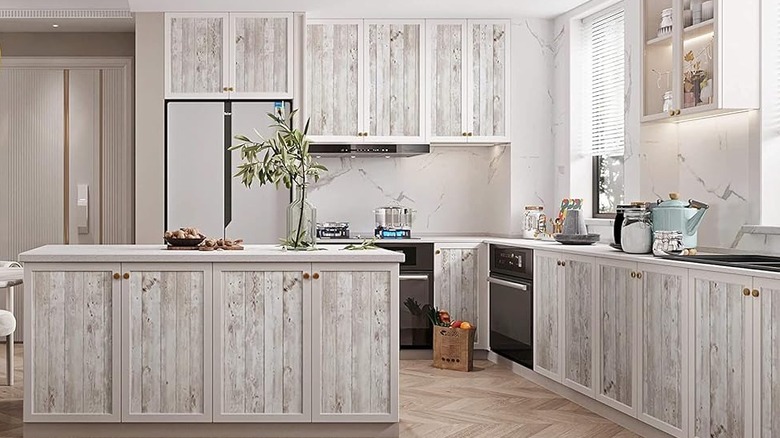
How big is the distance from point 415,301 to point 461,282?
35 cm

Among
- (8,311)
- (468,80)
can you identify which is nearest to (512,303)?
(468,80)

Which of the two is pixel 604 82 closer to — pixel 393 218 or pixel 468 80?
pixel 468 80

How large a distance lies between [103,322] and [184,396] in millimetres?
485

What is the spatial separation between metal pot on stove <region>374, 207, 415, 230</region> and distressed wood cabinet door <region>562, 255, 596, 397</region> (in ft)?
6.26

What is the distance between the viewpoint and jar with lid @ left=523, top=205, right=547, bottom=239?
6.35m

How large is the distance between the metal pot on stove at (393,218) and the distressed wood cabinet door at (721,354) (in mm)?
3209

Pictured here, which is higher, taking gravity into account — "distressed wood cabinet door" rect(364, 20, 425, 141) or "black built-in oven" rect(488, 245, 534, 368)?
"distressed wood cabinet door" rect(364, 20, 425, 141)

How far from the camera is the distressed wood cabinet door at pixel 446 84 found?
21.3ft

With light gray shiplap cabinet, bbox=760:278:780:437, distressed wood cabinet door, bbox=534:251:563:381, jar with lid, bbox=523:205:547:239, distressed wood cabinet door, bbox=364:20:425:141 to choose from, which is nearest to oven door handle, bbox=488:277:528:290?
distressed wood cabinet door, bbox=534:251:563:381

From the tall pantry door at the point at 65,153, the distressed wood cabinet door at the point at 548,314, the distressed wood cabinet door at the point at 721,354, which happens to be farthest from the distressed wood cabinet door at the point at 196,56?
the distressed wood cabinet door at the point at 721,354

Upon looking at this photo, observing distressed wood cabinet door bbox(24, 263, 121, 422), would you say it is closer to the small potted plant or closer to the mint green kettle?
the small potted plant

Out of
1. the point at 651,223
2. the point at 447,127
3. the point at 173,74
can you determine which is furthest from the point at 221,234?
the point at 651,223

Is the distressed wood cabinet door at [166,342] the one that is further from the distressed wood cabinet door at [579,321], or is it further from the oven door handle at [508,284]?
the oven door handle at [508,284]

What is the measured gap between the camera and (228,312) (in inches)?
157
